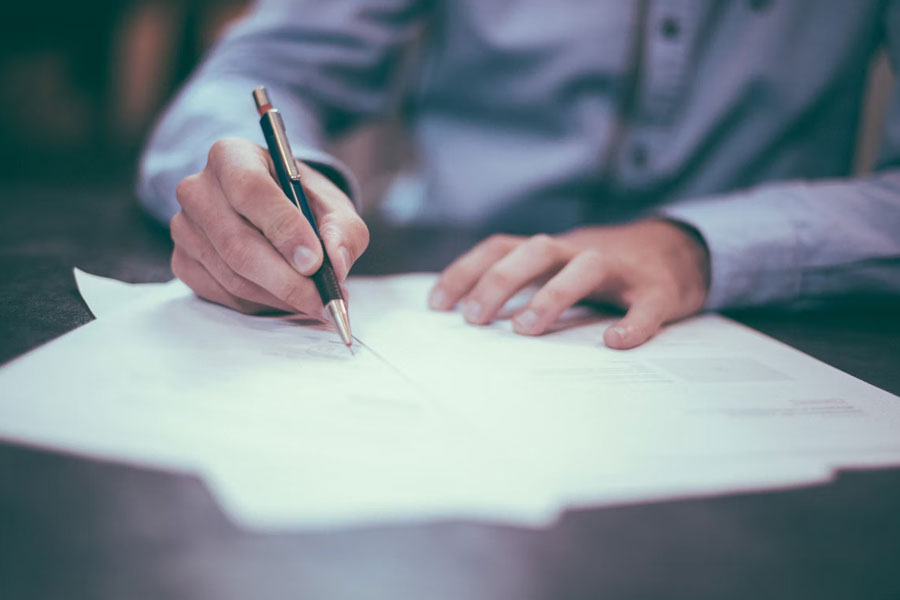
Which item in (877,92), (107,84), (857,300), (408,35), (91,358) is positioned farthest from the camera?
(107,84)

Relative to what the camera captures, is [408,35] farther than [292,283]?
Yes

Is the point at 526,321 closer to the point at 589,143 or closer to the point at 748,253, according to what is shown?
the point at 748,253

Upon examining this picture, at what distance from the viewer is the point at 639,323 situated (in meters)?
0.40

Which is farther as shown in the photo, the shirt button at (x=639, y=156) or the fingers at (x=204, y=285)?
the shirt button at (x=639, y=156)

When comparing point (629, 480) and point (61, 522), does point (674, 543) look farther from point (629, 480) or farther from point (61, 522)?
point (61, 522)

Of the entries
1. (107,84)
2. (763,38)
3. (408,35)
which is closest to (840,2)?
(763,38)

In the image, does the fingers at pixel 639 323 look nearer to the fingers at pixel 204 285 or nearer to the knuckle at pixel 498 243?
the knuckle at pixel 498 243

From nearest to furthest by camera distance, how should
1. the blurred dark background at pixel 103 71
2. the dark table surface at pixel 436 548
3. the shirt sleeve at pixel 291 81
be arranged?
1. the dark table surface at pixel 436 548
2. the shirt sleeve at pixel 291 81
3. the blurred dark background at pixel 103 71

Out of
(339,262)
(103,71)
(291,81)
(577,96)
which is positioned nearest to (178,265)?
(339,262)

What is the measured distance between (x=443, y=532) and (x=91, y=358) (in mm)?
207

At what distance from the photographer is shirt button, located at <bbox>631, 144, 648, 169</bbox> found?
72 cm

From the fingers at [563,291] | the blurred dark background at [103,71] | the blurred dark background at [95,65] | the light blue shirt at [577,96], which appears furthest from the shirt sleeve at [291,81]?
the blurred dark background at [95,65]

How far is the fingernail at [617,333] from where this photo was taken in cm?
38

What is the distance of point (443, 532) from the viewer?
→ 19 centimetres
